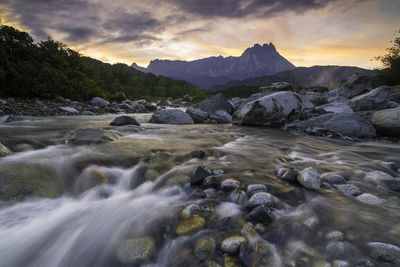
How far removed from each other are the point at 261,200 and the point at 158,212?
130 centimetres

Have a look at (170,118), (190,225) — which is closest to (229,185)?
(190,225)

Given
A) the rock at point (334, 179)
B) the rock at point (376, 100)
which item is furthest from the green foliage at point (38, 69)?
the rock at point (376, 100)

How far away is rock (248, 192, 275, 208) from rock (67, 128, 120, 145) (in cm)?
412

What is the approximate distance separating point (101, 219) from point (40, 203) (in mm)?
852

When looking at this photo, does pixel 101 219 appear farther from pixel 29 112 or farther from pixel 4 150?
pixel 29 112

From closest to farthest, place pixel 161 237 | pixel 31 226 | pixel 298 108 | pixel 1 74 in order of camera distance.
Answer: pixel 161 237 → pixel 31 226 → pixel 298 108 → pixel 1 74

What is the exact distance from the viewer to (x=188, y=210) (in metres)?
2.33

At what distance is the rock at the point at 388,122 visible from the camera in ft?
24.2

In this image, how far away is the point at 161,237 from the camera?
Answer: 2021 mm

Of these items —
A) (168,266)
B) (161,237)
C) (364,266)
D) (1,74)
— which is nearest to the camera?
(364,266)

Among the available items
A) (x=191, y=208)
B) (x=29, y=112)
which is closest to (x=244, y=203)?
(x=191, y=208)

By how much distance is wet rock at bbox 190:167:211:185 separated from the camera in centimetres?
302

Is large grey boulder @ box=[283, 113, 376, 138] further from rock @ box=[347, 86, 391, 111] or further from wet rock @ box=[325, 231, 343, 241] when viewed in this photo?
wet rock @ box=[325, 231, 343, 241]

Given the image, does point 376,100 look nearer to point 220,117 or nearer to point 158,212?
point 220,117
